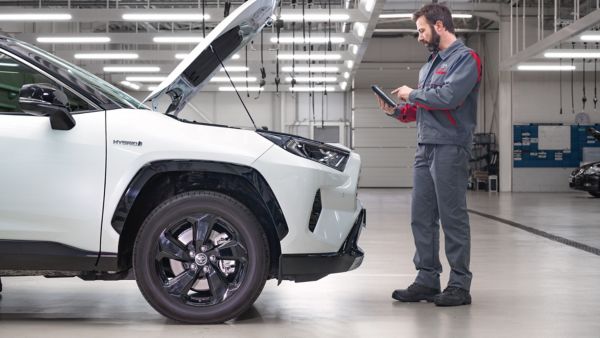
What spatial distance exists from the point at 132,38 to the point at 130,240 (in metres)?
14.9

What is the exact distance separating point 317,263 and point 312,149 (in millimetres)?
580

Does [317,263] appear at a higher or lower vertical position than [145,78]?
lower

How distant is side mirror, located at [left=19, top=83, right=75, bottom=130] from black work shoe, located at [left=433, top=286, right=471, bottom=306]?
86.6 inches

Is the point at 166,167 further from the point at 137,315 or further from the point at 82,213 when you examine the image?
the point at 137,315

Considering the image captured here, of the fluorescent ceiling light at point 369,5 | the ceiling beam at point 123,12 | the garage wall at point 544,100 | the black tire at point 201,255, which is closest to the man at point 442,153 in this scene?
the black tire at point 201,255

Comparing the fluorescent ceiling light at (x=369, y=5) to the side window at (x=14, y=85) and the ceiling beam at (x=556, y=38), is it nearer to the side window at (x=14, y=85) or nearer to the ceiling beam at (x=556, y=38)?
the ceiling beam at (x=556, y=38)

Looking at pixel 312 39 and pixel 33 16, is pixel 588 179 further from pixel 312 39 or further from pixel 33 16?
pixel 33 16

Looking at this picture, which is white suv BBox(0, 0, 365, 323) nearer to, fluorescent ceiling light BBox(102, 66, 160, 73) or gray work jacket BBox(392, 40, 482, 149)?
gray work jacket BBox(392, 40, 482, 149)

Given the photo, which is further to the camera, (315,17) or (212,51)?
(315,17)

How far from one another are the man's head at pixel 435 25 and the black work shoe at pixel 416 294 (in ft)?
4.58

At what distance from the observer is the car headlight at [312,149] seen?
397 cm

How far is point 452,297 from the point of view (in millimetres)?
4527

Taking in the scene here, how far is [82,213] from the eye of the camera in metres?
3.77

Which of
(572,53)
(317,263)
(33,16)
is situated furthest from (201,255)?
(572,53)
